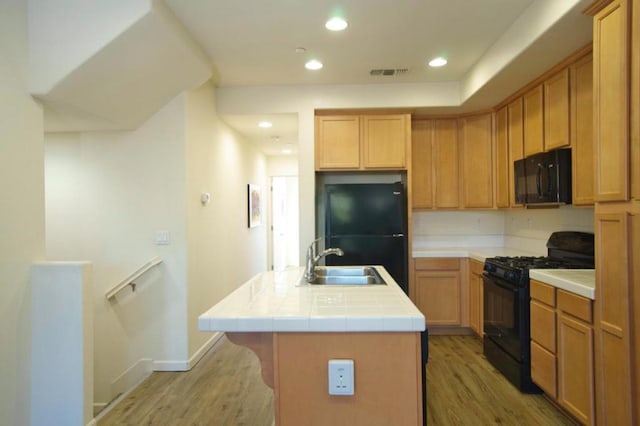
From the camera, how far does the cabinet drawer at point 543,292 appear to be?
7.78 feet

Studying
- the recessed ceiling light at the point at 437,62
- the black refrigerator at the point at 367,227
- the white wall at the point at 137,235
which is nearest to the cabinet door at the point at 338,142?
the black refrigerator at the point at 367,227

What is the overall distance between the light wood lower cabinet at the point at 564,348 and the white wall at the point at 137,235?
9.09 ft

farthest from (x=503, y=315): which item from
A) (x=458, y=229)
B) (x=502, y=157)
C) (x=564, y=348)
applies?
(x=502, y=157)

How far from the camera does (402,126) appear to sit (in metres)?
3.90

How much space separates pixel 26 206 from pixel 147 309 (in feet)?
4.60

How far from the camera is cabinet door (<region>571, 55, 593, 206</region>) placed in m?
2.46

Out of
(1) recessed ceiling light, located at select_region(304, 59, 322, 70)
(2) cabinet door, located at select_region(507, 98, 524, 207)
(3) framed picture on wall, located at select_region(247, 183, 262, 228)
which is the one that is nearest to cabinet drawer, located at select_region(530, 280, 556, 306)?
(2) cabinet door, located at select_region(507, 98, 524, 207)

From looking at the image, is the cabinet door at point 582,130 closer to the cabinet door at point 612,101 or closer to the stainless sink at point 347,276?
the cabinet door at point 612,101

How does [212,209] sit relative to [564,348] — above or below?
above

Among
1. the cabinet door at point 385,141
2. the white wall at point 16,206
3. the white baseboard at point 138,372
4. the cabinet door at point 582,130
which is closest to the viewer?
the white wall at point 16,206

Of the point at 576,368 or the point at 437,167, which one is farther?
the point at 437,167

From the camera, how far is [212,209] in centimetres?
380

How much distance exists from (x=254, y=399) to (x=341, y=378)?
1560 millimetres

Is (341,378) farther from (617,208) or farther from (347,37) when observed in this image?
(347,37)
